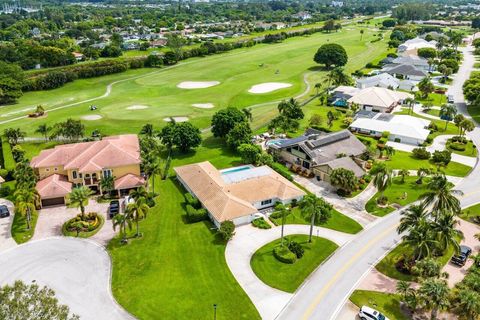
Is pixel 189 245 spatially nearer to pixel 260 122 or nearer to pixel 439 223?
pixel 439 223

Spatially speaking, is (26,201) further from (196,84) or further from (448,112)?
(196,84)

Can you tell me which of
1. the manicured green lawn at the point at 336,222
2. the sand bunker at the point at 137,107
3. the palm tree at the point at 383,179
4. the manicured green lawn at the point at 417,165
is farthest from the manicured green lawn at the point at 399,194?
the sand bunker at the point at 137,107

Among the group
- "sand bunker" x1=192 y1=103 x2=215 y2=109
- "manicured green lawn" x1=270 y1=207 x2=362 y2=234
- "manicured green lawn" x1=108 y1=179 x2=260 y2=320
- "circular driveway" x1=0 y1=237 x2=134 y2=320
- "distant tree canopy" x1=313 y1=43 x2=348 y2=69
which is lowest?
"circular driveway" x1=0 y1=237 x2=134 y2=320

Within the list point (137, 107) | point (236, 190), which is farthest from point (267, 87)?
point (236, 190)

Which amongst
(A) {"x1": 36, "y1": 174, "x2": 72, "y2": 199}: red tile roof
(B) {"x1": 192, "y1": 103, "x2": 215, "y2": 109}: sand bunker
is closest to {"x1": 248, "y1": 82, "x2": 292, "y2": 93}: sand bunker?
(B) {"x1": 192, "y1": 103, "x2": 215, "y2": 109}: sand bunker

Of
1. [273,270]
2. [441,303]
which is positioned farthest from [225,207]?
[441,303]

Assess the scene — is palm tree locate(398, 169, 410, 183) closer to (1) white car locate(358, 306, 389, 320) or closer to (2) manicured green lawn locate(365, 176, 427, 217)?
(2) manicured green lawn locate(365, 176, 427, 217)
